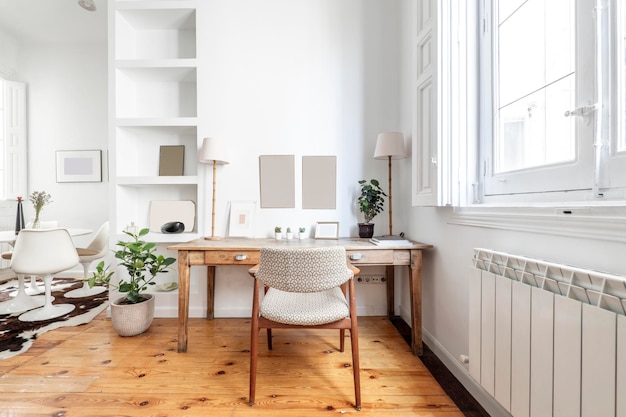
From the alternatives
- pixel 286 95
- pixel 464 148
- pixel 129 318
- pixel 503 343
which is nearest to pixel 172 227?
pixel 129 318

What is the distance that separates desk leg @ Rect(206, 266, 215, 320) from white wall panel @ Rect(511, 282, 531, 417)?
2.13 m

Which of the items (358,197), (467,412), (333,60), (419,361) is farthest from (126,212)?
(467,412)

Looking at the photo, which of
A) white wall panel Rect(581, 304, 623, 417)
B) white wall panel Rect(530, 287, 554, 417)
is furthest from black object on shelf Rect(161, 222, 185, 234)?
white wall panel Rect(581, 304, 623, 417)

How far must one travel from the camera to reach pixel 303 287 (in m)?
1.36

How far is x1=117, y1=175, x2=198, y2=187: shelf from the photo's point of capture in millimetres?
2439

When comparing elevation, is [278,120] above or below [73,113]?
below

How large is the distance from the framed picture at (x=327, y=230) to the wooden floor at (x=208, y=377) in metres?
0.75

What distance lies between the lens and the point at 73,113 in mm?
4137

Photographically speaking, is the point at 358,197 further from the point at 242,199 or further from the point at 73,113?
the point at 73,113

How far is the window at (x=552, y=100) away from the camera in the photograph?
0.92m

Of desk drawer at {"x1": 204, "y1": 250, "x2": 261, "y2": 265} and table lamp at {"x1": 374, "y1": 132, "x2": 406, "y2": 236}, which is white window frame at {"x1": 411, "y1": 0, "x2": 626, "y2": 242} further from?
desk drawer at {"x1": 204, "y1": 250, "x2": 261, "y2": 265}

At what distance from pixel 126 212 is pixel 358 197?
2060 millimetres

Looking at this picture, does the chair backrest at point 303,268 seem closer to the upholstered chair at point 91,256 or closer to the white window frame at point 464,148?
the white window frame at point 464,148

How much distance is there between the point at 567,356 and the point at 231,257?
1708 millimetres
